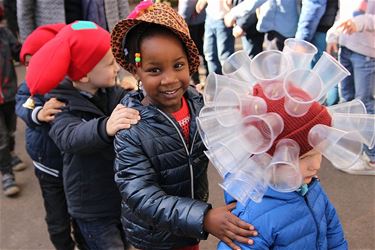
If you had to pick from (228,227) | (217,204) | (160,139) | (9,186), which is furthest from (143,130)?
(9,186)

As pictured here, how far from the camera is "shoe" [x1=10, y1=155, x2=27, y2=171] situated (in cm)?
420

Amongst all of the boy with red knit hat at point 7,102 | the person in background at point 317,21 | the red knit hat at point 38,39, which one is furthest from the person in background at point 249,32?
the red knit hat at point 38,39

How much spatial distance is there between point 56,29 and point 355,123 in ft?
5.87

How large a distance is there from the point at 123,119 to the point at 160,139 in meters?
0.16

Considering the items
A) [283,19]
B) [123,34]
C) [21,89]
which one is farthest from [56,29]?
[283,19]

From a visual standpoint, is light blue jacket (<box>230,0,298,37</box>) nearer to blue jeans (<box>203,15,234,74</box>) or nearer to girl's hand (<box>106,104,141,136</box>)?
blue jeans (<box>203,15,234,74</box>)

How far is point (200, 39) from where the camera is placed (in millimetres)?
5371

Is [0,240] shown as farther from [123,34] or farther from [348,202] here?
[348,202]

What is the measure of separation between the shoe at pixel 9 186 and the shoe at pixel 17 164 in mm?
309

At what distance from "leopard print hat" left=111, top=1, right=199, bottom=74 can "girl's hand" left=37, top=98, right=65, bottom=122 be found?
53 centimetres

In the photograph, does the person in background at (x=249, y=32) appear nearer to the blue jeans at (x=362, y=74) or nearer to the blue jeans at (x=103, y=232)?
the blue jeans at (x=362, y=74)

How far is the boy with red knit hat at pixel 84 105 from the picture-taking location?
86.2 inches

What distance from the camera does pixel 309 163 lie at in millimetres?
1435

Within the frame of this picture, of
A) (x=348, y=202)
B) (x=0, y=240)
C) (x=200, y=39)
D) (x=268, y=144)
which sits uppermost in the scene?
(x=268, y=144)
